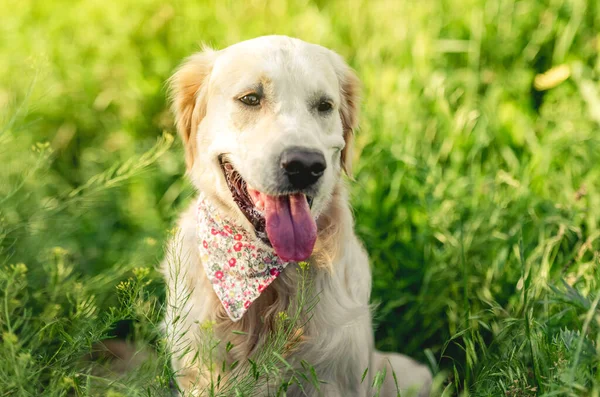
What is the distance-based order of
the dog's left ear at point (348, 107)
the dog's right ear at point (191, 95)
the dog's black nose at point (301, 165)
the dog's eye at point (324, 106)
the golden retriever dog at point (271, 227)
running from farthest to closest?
1. the dog's left ear at point (348, 107)
2. the dog's right ear at point (191, 95)
3. the dog's eye at point (324, 106)
4. the golden retriever dog at point (271, 227)
5. the dog's black nose at point (301, 165)

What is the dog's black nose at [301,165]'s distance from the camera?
2330 millimetres

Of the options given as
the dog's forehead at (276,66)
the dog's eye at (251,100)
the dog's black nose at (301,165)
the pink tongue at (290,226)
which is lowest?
the pink tongue at (290,226)

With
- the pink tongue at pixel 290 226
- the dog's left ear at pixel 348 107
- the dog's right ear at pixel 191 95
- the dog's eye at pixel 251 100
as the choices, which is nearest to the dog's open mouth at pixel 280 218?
the pink tongue at pixel 290 226

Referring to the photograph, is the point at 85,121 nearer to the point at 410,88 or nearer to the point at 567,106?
the point at 410,88

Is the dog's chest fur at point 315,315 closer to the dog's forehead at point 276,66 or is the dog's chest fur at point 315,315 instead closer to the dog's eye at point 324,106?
the dog's eye at point 324,106

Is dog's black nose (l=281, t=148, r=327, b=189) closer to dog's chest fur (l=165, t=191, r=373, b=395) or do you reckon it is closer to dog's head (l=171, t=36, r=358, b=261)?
dog's head (l=171, t=36, r=358, b=261)

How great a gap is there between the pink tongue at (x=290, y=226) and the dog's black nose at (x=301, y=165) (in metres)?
0.13

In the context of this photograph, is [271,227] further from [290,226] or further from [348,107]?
[348,107]

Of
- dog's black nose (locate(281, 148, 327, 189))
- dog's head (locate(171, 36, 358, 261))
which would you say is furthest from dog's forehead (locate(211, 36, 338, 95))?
dog's black nose (locate(281, 148, 327, 189))

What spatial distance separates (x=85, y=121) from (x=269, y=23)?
1.55 meters

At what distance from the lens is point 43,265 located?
293 cm

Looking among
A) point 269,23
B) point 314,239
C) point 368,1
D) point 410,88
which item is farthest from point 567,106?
point 314,239

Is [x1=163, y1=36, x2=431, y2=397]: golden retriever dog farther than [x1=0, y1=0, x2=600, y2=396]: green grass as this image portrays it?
No

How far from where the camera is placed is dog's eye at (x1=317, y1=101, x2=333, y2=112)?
265 cm
